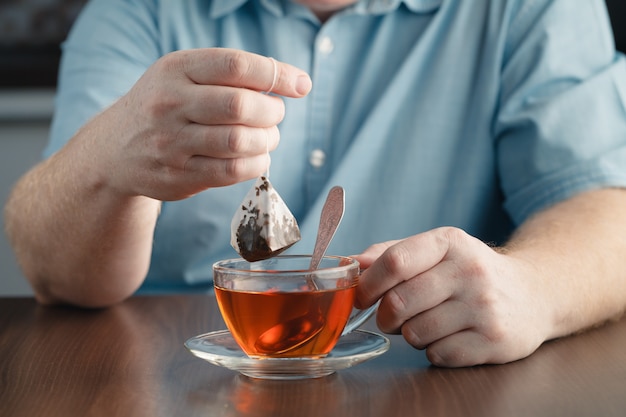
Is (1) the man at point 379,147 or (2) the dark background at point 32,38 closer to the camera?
(1) the man at point 379,147

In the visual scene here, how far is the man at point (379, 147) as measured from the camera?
1118 millimetres

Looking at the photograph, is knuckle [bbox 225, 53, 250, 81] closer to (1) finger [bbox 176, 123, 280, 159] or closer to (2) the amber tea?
(1) finger [bbox 176, 123, 280, 159]

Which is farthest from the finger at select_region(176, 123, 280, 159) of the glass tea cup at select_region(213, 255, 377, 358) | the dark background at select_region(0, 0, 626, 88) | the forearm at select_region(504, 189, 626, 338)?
the dark background at select_region(0, 0, 626, 88)

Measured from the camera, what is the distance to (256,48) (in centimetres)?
160

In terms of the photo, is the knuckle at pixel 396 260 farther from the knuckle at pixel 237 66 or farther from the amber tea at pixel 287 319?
the knuckle at pixel 237 66

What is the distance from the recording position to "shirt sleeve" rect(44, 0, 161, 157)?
60.1 inches

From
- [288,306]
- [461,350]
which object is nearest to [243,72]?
[288,306]

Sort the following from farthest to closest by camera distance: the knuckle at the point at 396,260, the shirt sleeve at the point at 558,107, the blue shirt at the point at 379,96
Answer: the blue shirt at the point at 379,96 < the shirt sleeve at the point at 558,107 < the knuckle at the point at 396,260

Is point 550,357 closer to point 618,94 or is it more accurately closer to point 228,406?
point 228,406

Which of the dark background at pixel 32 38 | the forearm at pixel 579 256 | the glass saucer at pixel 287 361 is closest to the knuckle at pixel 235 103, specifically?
the glass saucer at pixel 287 361

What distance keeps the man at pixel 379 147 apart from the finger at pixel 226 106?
132 millimetres

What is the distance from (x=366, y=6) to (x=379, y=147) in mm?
Answer: 273

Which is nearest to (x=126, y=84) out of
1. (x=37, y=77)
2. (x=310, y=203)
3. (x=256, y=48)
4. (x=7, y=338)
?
(x=256, y=48)

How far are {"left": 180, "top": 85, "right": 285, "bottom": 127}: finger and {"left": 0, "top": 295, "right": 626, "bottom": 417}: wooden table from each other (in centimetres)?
27
